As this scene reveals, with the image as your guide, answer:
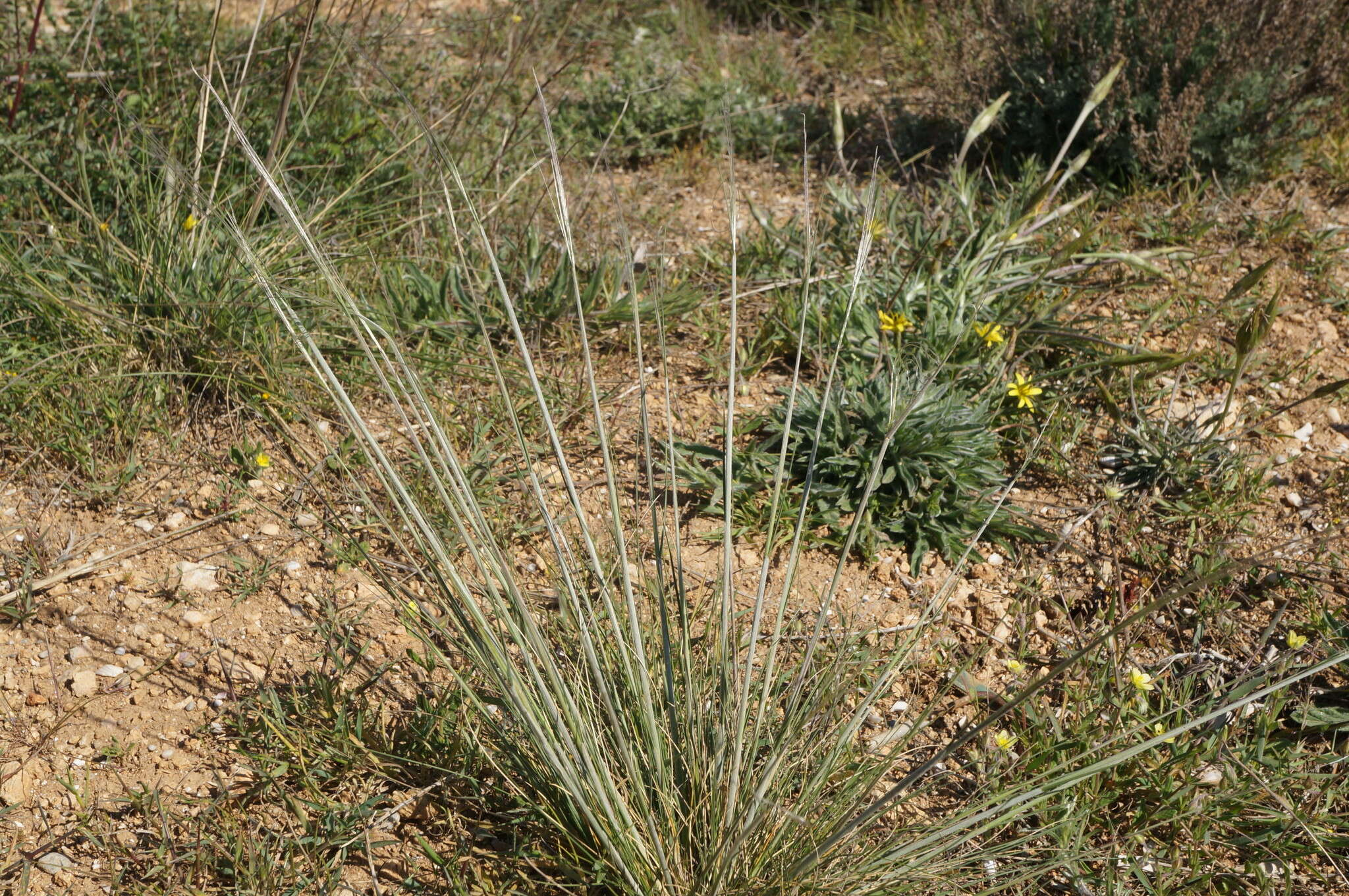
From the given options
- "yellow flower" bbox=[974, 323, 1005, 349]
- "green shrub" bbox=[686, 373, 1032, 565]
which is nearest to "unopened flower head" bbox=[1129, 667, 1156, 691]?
"green shrub" bbox=[686, 373, 1032, 565]

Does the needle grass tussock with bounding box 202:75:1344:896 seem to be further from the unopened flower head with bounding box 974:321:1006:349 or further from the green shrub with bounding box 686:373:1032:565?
the unopened flower head with bounding box 974:321:1006:349

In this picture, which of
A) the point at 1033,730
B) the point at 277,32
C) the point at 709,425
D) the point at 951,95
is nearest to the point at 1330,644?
the point at 1033,730

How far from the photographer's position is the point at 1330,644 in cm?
209

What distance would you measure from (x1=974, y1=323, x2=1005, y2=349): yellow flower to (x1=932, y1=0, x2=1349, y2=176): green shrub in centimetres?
99

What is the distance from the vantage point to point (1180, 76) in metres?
3.45

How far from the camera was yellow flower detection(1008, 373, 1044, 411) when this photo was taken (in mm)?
2574

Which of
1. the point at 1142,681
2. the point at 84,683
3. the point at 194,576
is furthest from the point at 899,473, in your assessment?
the point at 84,683

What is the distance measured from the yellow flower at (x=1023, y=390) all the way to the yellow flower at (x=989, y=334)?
0.40 ft

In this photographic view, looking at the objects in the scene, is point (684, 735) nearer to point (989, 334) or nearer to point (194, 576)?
point (194, 576)

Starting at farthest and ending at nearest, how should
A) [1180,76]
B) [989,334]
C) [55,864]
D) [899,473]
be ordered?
Answer: [1180,76]
[989,334]
[899,473]
[55,864]

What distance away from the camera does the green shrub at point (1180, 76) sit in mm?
3375

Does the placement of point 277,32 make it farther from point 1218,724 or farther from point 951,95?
point 1218,724

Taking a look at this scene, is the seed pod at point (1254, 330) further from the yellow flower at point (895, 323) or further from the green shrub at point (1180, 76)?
the green shrub at point (1180, 76)

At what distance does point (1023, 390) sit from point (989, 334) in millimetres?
187
